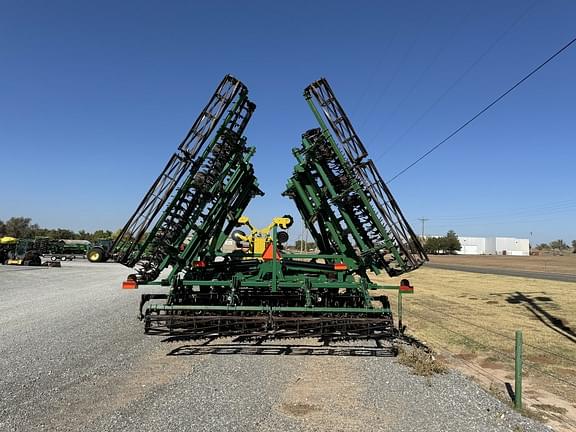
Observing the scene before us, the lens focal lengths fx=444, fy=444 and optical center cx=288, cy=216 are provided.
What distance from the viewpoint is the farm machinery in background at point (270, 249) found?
8039 mm

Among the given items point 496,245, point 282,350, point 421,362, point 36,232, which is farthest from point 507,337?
point 496,245

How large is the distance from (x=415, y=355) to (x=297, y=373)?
2.29 meters

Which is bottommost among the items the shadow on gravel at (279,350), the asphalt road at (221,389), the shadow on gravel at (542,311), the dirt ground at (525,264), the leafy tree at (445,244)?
the asphalt road at (221,389)

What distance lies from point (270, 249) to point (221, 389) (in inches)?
163

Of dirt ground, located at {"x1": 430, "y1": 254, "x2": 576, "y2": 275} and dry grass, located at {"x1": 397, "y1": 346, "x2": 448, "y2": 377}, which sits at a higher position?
dirt ground, located at {"x1": 430, "y1": 254, "x2": 576, "y2": 275}

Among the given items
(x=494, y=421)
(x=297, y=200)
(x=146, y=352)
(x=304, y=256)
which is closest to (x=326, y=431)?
(x=494, y=421)

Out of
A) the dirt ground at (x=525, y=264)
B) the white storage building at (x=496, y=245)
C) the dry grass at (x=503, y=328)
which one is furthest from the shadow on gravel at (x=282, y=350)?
the white storage building at (x=496, y=245)

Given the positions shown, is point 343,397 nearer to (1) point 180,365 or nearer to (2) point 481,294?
(1) point 180,365

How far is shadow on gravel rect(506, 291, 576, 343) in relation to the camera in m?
11.1

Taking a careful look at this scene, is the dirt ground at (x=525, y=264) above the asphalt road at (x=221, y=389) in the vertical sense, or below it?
above

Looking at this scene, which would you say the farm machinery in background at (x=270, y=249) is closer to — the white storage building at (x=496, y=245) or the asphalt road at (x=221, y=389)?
the asphalt road at (x=221, y=389)

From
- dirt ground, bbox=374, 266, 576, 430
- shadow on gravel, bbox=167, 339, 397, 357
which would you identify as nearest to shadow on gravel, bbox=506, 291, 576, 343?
dirt ground, bbox=374, 266, 576, 430

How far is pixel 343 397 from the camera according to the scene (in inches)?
221

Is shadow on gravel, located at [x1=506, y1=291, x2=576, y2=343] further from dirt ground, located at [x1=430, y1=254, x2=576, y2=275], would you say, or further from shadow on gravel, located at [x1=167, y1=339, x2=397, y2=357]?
dirt ground, located at [x1=430, y1=254, x2=576, y2=275]
